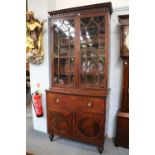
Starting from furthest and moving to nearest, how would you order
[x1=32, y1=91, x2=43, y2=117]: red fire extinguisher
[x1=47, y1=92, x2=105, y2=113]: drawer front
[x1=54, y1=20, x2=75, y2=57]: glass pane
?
[x1=32, y1=91, x2=43, y2=117]: red fire extinguisher, [x1=54, y1=20, x2=75, y2=57]: glass pane, [x1=47, y1=92, x2=105, y2=113]: drawer front

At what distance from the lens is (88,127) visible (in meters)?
A: 2.29

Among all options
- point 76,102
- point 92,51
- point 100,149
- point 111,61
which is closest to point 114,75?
point 111,61

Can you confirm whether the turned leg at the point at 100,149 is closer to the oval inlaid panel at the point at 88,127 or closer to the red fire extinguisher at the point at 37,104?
the oval inlaid panel at the point at 88,127

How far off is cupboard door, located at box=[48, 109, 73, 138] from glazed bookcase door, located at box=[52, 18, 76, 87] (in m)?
0.45

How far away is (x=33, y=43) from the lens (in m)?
2.56

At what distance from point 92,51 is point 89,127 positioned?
1151 millimetres

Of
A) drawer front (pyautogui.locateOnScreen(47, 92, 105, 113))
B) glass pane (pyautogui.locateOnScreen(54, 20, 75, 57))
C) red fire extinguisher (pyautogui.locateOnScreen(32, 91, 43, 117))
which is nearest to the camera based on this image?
drawer front (pyautogui.locateOnScreen(47, 92, 105, 113))

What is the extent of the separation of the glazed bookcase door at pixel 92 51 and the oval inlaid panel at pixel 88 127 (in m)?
0.53

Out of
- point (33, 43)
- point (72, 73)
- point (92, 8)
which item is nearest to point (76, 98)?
point (72, 73)

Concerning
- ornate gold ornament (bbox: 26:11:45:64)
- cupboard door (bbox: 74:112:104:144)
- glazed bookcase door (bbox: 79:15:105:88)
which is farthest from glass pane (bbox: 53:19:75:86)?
cupboard door (bbox: 74:112:104:144)

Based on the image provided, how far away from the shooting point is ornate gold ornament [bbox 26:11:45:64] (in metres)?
2.49

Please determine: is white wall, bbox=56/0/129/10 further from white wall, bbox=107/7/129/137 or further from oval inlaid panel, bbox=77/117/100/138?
oval inlaid panel, bbox=77/117/100/138

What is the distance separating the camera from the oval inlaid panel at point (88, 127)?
7.34ft
